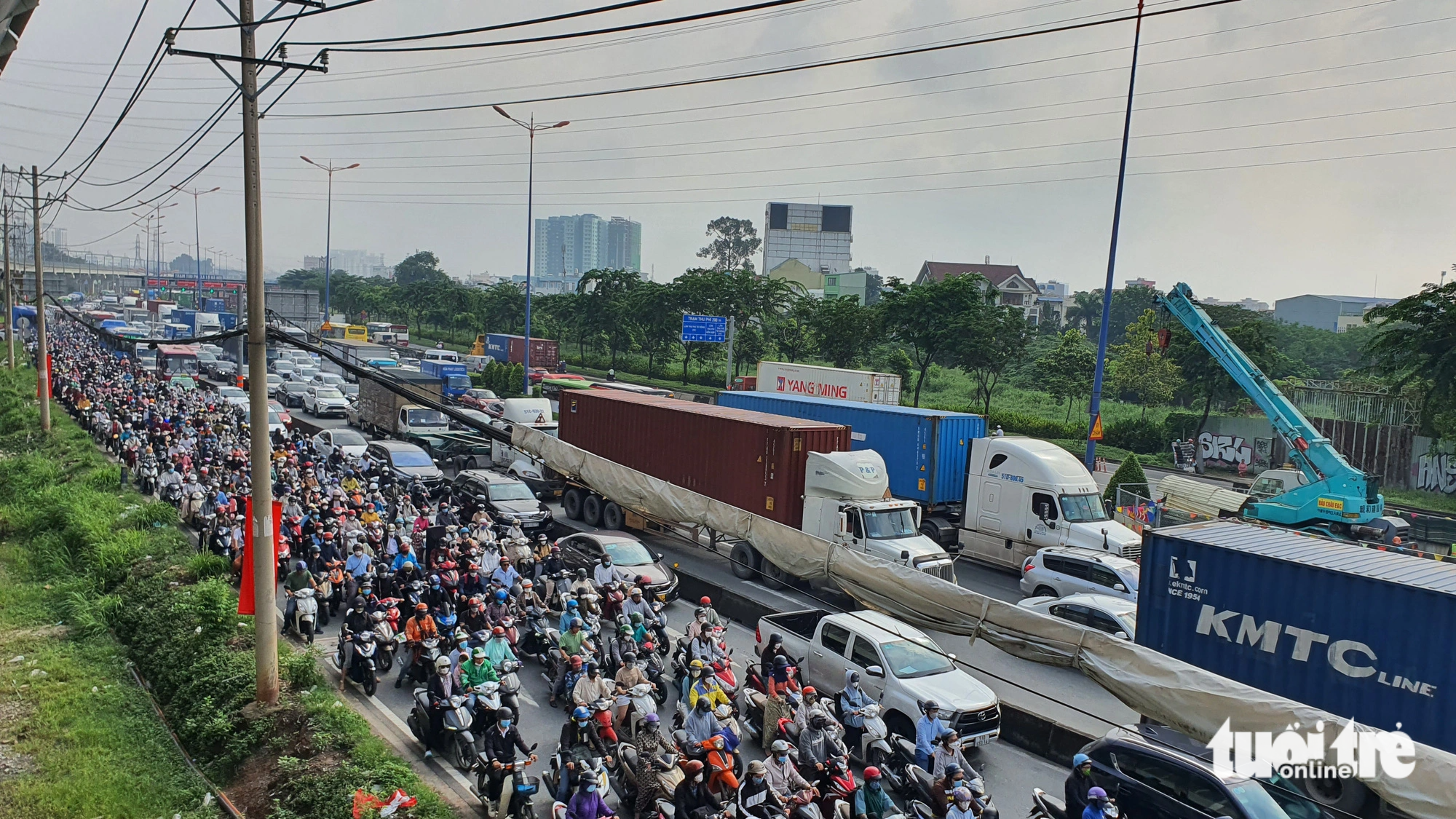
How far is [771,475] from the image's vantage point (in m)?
19.2

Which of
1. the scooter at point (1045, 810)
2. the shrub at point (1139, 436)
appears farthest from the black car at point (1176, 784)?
the shrub at point (1139, 436)

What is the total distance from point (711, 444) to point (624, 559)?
4.84 m

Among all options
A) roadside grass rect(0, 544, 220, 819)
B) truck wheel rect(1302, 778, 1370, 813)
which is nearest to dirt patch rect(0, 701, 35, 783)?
roadside grass rect(0, 544, 220, 819)

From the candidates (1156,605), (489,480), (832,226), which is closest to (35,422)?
(489,480)

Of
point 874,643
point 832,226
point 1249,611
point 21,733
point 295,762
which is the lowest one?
point 21,733

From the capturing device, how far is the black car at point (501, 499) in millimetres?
20609

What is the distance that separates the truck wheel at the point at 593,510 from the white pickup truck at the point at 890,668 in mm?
9828

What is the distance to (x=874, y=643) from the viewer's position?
1163 cm

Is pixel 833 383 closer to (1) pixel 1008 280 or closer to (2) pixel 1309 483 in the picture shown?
(2) pixel 1309 483

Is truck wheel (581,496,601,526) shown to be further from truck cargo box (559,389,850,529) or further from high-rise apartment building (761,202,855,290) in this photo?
high-rise apartment building (761,202,855,290)

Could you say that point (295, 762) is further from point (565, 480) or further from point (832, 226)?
point (832, 226)

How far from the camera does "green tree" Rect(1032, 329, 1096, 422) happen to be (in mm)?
45719

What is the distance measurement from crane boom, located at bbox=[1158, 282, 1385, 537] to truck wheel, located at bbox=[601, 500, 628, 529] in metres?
16.8

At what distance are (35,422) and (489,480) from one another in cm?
2455
